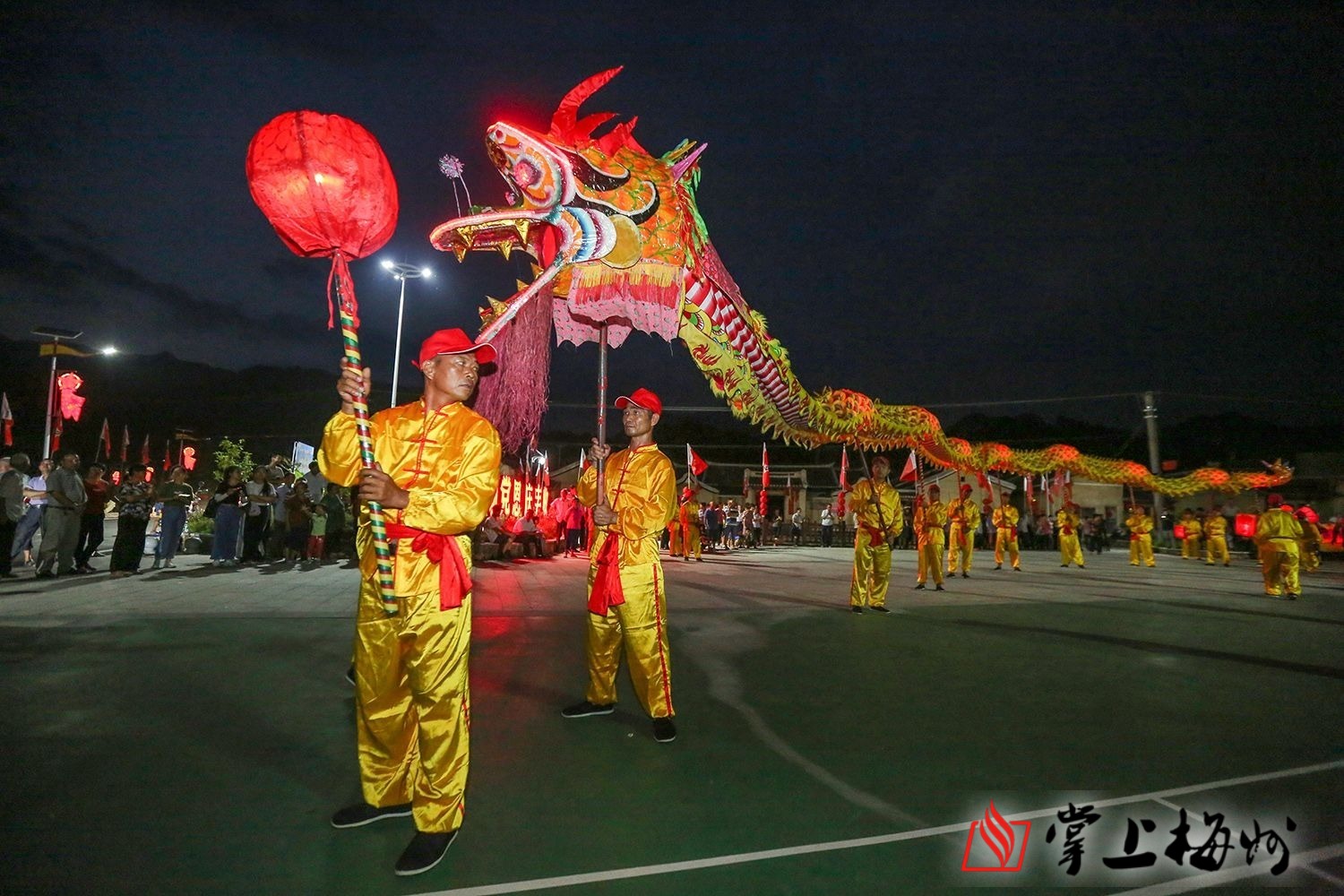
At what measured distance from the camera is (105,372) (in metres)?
54.1

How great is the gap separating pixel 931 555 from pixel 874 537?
123 inches

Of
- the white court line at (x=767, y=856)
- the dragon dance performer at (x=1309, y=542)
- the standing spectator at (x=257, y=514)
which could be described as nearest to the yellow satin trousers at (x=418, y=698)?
the white court line at (x=767, y=856)

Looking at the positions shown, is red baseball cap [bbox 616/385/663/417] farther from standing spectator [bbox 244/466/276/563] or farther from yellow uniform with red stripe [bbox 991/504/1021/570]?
yellow uniform with red stripe [bbox 991/504/1021/570]

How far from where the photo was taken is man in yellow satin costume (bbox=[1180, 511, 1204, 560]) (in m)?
19.6

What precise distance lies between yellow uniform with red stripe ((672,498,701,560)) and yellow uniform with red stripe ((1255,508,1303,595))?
961cm

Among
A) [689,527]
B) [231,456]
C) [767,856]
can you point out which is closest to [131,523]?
[767,856]

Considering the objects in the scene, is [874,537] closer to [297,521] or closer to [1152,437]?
[297,521]

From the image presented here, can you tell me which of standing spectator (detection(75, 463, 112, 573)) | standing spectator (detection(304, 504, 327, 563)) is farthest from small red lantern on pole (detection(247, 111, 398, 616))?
standing spectator (detection(304, 504, 327, 563))

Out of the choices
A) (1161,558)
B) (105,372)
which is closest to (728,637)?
(1161,558)

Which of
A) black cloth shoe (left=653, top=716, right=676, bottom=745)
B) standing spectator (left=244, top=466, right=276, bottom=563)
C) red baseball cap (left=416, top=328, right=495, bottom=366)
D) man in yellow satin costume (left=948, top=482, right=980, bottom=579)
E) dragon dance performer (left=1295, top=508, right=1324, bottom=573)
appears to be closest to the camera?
red baseball cap (left=416, top=328, right=495, bottom=366)

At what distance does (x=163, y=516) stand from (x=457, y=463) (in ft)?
31.4

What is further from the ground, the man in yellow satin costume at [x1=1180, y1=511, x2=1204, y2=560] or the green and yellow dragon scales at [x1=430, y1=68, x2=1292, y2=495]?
the green and yellow dragon scales at [x1=430, y1=68, x2=1292, y2=495]

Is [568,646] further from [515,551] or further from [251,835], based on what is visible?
[515,551]

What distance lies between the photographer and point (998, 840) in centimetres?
234
